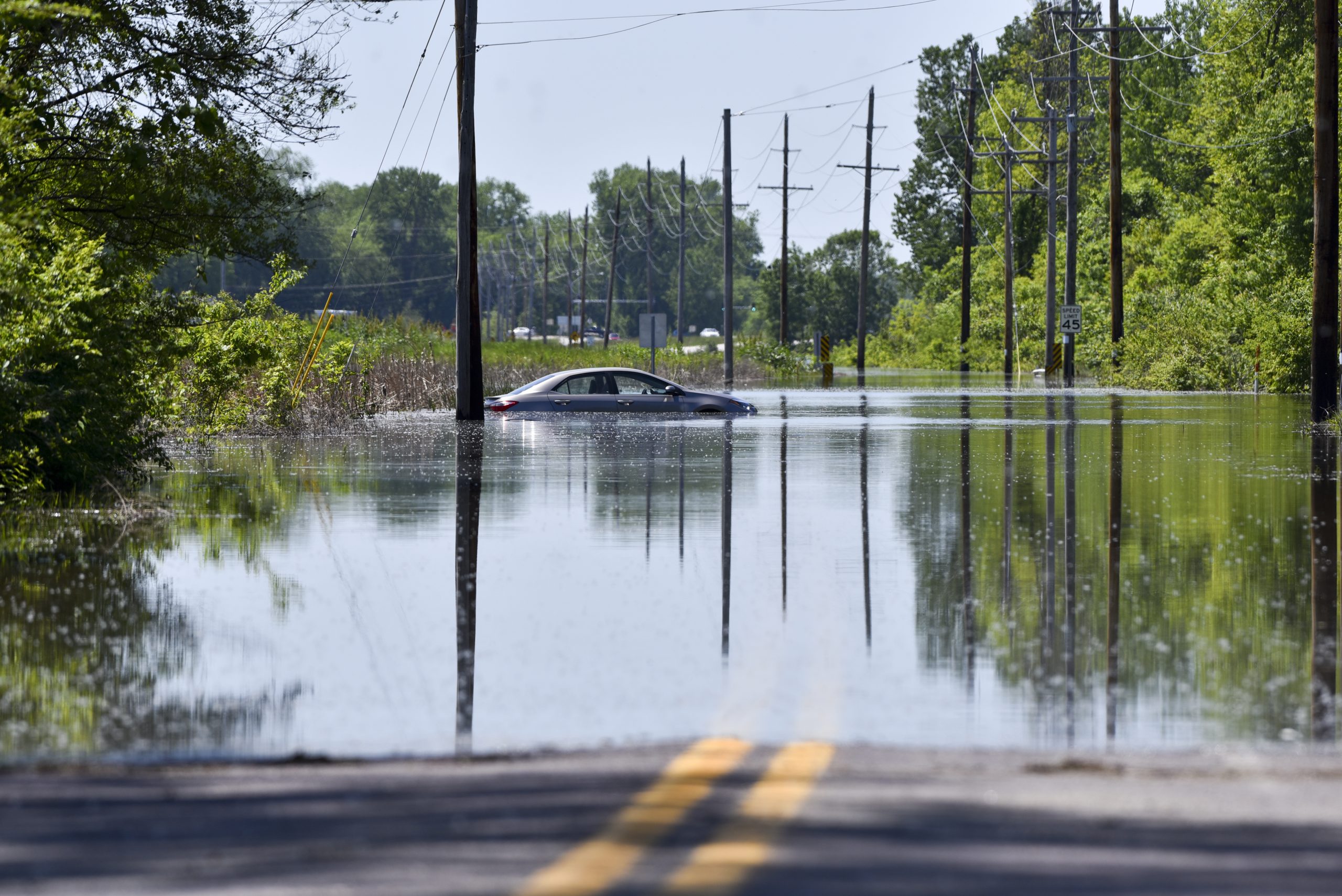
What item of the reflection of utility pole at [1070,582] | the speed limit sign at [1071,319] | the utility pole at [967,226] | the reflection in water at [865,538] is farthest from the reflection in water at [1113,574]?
the utility pole at [967,226]

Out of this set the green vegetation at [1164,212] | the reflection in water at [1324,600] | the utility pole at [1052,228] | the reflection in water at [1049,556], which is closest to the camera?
the reflection in water at [1324,600]

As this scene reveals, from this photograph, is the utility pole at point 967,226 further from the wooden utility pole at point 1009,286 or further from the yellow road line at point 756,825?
the yellow road line at point 756,825

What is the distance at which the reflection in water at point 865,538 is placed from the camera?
1031 centimetres

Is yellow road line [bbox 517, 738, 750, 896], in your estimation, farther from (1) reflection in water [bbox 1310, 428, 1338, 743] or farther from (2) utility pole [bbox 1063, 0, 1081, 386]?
(2) utility pole [bbox 1063, 0, 1081, 386]

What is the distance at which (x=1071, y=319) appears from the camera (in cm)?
5612

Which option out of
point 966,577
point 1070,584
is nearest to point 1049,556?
point 966,577

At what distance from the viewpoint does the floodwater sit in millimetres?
7355

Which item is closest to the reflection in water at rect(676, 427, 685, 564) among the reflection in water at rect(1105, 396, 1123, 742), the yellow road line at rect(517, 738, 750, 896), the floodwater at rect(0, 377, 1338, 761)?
the floodwater at rect(0, 377, 1338, 761)

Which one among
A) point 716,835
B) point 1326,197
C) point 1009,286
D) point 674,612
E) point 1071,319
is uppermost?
point 1009,286

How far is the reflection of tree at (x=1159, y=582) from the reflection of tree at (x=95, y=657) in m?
3.55

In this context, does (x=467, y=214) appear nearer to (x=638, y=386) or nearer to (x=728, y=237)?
(x=638, y=386)

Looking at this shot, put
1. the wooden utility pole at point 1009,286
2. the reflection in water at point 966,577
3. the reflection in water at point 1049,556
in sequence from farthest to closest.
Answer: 1. the wooden utility pole at point 1009,286
2. the reflection in water at point 1049,556
3. the reflection in water at point 966,577

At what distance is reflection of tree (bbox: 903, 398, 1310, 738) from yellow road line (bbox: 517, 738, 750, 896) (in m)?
1.80

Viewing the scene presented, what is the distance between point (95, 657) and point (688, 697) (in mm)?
2990
